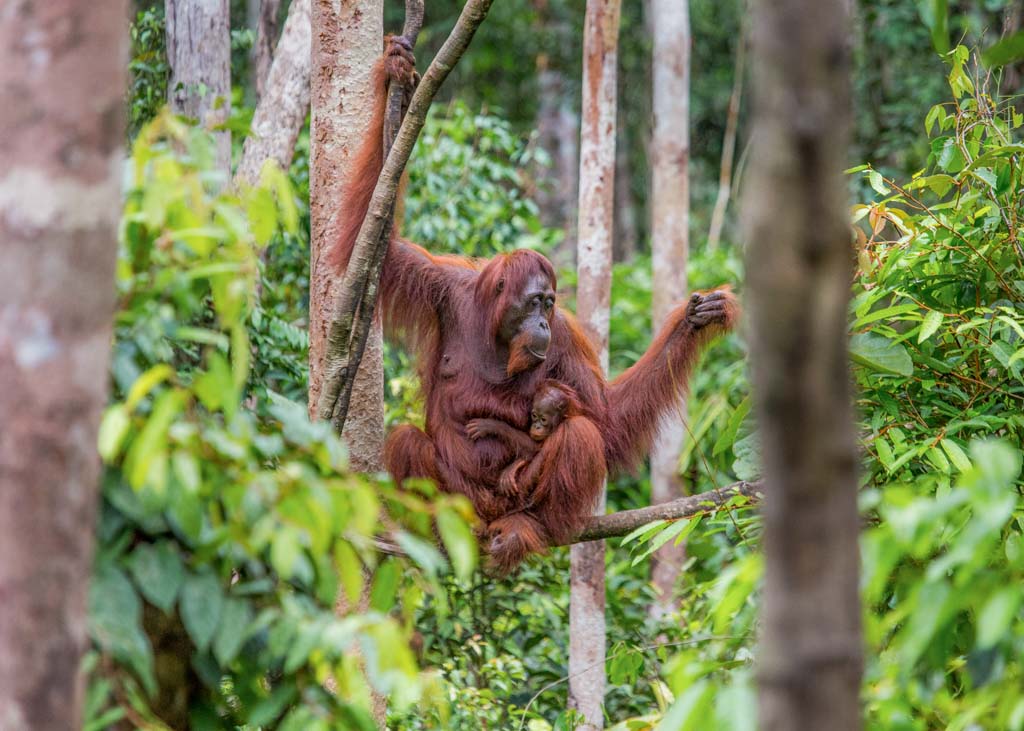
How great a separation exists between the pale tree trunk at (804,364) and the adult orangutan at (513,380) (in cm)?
325

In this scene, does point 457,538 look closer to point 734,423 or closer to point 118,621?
point 118,621

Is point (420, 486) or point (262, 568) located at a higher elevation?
point (420, 486)

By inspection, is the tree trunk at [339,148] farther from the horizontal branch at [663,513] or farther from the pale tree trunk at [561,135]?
the pale tree trunk at [561,135]

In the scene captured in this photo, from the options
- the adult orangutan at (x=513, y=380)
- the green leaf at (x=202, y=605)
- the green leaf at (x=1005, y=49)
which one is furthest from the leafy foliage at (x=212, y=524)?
the adult orangutan at (x=513, y=380)

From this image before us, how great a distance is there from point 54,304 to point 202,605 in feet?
1.98

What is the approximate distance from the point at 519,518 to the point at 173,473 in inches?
116

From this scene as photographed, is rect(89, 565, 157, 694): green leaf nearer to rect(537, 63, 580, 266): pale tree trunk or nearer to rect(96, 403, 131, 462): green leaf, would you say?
rect(96, 403, 131, 462): green leaf

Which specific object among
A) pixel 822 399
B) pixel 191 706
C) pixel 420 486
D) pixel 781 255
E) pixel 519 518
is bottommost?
pixel 519 518

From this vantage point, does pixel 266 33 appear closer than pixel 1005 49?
No

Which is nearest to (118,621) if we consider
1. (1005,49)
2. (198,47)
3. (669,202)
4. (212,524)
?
(212,524)

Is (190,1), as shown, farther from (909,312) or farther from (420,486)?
(420,486)

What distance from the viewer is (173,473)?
192 cm

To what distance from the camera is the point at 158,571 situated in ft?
6.43

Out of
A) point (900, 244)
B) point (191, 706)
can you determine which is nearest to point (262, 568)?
point (191, 706)
